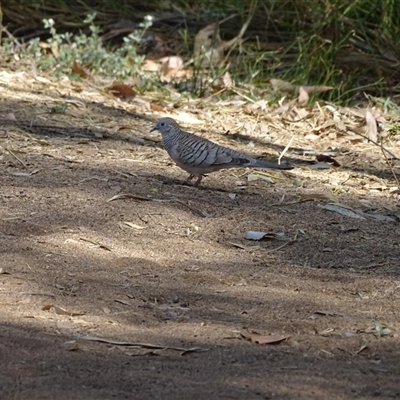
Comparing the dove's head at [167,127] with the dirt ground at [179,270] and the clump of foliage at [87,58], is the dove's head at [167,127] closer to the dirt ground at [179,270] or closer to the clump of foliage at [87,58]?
the dirt ground at [179,270]

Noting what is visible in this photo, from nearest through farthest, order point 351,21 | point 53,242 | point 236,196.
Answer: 1. point 53,242
2. point 236,196
3. point 351,21

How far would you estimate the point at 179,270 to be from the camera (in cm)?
443

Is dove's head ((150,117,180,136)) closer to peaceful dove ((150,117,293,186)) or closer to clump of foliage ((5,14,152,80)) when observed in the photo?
peaceful dove ((150,117,293,186))

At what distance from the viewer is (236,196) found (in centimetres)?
582

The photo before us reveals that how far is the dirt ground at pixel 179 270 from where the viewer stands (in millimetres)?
3287

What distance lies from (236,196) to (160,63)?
12.8ft

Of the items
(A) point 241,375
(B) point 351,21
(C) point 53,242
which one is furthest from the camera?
(B) point 351,21

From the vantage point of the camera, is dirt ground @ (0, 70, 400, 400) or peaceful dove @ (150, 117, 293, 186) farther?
peaceful dove @ (150, 117, 293, 186)

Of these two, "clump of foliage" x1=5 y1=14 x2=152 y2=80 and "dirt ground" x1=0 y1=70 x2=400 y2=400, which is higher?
"dirt ground" x1=0 y1=70 x2=400 y2=400

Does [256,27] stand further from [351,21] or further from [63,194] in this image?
[63,194]

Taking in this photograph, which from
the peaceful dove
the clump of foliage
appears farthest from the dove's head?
the clump of foliage

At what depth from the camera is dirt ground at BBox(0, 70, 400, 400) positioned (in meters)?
3.29

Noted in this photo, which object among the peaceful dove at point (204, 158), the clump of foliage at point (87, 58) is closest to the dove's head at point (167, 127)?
the peaceful dove at point (204, 158)

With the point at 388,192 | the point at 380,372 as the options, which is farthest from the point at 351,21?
the point at 380,372
